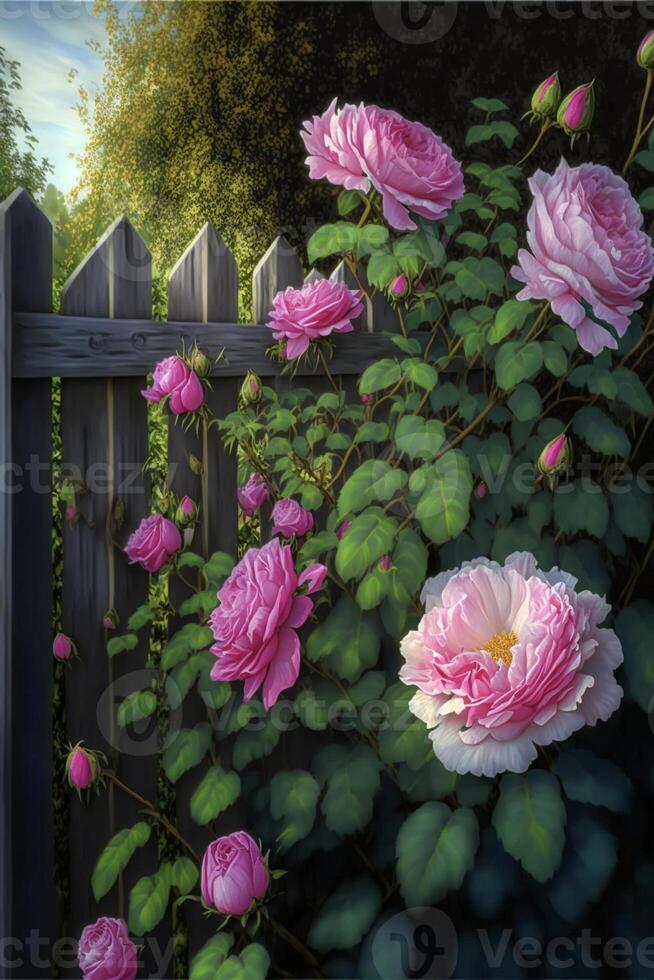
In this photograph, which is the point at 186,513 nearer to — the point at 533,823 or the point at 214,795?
the point at 214,795

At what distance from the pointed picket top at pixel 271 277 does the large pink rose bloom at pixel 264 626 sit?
70cm

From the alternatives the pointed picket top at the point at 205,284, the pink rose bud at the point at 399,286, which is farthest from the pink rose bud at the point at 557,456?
the pointed picket top at the point at 205,284

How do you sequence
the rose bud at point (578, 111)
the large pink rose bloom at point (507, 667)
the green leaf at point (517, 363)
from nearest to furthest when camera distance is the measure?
the large pink rose bloom at point (507, 667)
the rose bud at point (578, 111)
the green leaf at point (517, 363)

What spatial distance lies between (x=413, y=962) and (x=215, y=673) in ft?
1.84

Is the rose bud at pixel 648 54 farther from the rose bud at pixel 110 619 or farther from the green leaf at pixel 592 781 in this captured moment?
the rose bud at pixel 110 619

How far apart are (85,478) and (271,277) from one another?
57cm

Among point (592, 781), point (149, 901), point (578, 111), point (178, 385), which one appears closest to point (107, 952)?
point (149, 901)

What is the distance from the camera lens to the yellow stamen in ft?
3.65

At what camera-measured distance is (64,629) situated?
1.61m

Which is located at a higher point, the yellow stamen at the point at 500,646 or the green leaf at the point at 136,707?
the yellow stamen at the point at 500,646

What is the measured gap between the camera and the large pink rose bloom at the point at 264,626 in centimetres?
123

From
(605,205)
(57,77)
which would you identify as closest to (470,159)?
(605,205)

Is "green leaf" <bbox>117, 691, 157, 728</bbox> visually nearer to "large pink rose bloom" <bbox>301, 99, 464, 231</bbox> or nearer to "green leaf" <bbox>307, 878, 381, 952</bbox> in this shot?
"green leaf" <bbox>307, 878, 381, 952</bbox>

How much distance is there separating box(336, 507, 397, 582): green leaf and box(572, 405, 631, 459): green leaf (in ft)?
1.18
